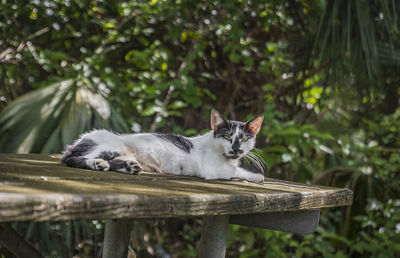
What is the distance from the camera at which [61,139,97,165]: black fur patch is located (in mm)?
1549

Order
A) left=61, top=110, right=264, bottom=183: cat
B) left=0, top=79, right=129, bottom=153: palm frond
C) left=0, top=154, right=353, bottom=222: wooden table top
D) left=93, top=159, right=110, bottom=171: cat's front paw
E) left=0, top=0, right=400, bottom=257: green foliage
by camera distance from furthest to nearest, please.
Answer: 1. left=0, top=0, right=400, bottom=257: green foliage
2. left=0, top=79, right=129, bottom=153: palm frond
3. left=61, top=110, right=264, bottom=183: cat
4. left=93, top=159, right=110, bottom=171: cat's front paw
5. left=0, top=154, right=353, bottom=222: wooden table top

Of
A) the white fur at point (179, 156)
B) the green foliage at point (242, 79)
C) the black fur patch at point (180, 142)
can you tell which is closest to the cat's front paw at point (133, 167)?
the white fur at point (179, 156)

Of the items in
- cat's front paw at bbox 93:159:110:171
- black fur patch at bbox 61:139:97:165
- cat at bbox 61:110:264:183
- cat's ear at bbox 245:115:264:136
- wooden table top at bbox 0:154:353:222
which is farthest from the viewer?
cat's ear at bbox 245:115:264:136

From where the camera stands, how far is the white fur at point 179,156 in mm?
1741

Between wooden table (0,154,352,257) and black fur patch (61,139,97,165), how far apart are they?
274mm

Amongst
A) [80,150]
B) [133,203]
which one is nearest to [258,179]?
[80,150]

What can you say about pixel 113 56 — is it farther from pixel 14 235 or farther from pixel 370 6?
pixel 14 235

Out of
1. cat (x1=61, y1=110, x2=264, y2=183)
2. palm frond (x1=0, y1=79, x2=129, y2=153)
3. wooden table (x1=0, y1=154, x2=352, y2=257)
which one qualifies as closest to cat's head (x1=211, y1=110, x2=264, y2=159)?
cat (x1=61, y1=110, x2=264, y2=183)

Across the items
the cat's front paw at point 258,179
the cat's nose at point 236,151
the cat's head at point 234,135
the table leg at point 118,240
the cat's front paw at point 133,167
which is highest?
the cat's head at point 234,135

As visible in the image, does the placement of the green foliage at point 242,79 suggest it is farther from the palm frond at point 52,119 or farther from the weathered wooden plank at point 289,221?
the weathered wooden plank at point 289,221

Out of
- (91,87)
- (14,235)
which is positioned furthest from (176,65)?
(14,235)

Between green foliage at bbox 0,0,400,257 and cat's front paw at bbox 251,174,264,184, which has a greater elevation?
green foliage at bbox 0,0,400,257

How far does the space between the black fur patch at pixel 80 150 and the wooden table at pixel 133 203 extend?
274 millimetres

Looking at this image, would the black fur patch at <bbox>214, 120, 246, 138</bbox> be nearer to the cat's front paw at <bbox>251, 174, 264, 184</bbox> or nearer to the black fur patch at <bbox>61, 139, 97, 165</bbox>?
the cat's front paw at <bbox>251, 174, 264, 184</bbox>
